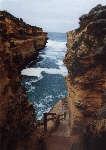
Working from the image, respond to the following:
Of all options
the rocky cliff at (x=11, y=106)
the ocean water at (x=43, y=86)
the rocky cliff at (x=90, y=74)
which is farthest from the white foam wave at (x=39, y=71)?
the rocky cliff at (x=11, y=106)

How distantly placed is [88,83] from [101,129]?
20.9 ft

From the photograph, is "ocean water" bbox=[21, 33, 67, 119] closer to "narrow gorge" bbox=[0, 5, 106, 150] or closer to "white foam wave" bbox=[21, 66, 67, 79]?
"white foam wave" bbox=[21, 66, 67, 79]

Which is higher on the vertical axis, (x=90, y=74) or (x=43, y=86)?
(x=90, y=74)

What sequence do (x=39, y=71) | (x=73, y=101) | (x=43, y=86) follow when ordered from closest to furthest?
(x=73, y=101), (x=43, y=86), (x=39, y=71)

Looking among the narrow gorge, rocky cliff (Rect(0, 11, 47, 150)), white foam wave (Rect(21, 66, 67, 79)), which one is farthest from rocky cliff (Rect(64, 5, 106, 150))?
white foam wave (Rect(21, 66, 67, 79))

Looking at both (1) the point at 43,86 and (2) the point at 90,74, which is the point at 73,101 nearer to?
(2) the point at 90,74

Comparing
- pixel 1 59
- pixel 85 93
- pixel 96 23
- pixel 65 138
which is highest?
pixel 96 23

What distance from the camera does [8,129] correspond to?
10406mm

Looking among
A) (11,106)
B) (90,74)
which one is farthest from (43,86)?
(11,106)

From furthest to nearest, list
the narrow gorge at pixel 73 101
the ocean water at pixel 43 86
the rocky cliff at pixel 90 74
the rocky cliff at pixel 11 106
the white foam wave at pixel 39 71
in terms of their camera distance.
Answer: the white foam wave at pixel 39 71 < the ocean water at pixel 43 86 < the rocky cliff at pixel 90 74 < the narrow gorge at pixel 73 101 < the rocky cliff at pixel 11 106

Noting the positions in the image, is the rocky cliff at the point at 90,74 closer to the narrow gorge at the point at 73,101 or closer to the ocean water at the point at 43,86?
the narrow gorge at the point at 73,101

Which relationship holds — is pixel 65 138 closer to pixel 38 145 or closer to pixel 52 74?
pixel 38 145

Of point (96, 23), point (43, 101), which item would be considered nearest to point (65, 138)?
point (96, 23)

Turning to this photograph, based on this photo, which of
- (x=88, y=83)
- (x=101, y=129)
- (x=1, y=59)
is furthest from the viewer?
(x=88, y=83)
